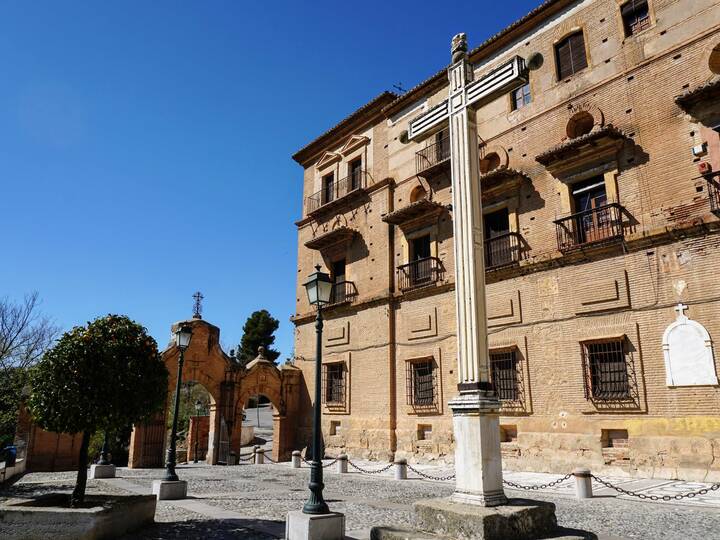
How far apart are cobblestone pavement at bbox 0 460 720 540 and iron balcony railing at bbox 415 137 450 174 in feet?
33.4

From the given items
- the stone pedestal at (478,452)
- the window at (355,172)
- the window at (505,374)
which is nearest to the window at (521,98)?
the window at (355,172)

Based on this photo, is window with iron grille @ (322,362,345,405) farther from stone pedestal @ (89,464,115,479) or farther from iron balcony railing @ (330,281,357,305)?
stone pedestal @ (89,464,115,479)

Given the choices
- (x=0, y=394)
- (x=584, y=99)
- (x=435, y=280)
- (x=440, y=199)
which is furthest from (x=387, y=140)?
(x=0, y=394)

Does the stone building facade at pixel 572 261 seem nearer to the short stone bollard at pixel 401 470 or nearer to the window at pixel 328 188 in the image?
the short stone bollard at pixel 401 470

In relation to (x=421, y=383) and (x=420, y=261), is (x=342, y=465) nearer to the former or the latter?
(x=421, y=383)

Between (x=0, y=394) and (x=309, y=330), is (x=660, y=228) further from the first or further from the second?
(x=0, y=394)

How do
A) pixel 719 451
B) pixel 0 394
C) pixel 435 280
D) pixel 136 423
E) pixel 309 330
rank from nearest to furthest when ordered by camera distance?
1. pixel 136 423
2. pixel 719 451
3. pixel 0 394
4. pixel 435 280
5. pixel 309 330

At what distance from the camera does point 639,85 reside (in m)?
14.0

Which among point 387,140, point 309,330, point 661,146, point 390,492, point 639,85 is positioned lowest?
point 390,492

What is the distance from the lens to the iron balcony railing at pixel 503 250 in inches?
624

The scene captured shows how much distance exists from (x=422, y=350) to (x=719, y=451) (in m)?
8.80

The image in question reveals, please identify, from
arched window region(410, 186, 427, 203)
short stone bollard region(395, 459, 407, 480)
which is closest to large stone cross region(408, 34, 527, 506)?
short stone bollard region(395, 459, 407, 480)

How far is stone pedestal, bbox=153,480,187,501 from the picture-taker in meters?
10.4

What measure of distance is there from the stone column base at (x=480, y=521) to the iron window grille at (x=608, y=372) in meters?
8.66
